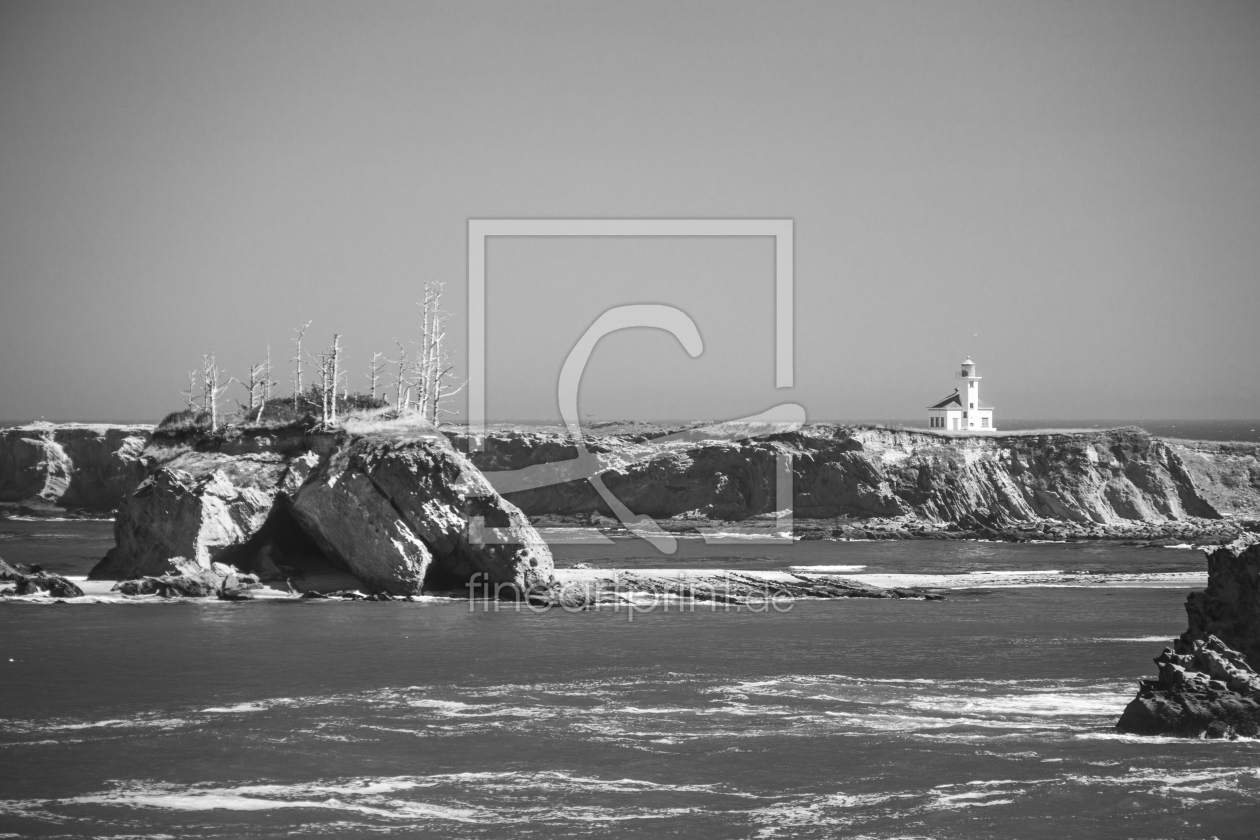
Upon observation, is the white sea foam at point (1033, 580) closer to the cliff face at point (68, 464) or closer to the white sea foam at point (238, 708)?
the white sea foam at point (238, 708)

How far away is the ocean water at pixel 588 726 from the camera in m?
19.1

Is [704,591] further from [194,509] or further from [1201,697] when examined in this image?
[1201,697]

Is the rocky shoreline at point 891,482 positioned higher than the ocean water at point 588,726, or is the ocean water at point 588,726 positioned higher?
the rocky shoreline at point 891,482

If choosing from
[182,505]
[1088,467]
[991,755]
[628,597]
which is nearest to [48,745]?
[991,755]

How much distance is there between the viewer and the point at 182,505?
41.0 m

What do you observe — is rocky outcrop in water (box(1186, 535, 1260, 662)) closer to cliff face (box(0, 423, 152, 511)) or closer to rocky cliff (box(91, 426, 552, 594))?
rocky cliff (box(91, 426, 552, 594))

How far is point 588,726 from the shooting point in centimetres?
2442

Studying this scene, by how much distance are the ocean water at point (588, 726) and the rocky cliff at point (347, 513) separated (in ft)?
7.06

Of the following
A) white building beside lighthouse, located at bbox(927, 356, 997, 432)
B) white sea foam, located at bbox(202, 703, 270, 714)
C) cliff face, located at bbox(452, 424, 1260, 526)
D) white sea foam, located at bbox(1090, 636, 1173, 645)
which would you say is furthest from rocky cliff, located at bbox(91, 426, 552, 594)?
white building beside lighthouse, located at bbox(927, 356, 997, 432)

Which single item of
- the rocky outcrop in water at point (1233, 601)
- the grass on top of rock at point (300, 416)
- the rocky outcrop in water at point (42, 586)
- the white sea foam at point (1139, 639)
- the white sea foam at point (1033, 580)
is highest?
the grass on top of rock at point (300, 416)

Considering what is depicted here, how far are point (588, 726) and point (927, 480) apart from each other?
5642cm

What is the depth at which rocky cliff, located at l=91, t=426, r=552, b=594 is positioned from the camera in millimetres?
40594

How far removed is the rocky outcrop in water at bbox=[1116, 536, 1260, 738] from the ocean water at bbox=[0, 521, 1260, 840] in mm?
485

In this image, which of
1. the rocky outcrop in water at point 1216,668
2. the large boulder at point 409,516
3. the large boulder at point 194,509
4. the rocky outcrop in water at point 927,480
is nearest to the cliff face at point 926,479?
the rocky outcrop in water at point 927,480
